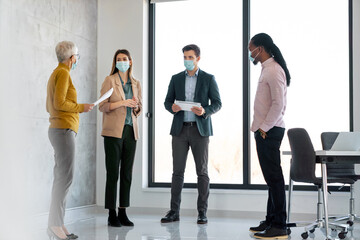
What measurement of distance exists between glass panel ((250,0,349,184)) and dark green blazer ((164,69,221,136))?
0.92 metres

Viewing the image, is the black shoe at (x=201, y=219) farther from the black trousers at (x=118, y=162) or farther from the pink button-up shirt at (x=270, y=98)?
the pink button-up shirt at (x=270, y=98)

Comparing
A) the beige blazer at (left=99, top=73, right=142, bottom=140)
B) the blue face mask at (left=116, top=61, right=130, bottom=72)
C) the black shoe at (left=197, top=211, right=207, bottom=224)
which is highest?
the blue face mask at (left=116, top=61, right=130, bottom=72)

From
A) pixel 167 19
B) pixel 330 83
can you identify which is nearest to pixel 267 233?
pixel 330 83

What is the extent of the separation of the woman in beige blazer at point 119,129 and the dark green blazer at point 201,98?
44 cm

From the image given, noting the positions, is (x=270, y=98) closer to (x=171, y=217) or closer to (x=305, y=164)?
(x=305, y=164)

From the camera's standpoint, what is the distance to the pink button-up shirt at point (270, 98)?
3627mm

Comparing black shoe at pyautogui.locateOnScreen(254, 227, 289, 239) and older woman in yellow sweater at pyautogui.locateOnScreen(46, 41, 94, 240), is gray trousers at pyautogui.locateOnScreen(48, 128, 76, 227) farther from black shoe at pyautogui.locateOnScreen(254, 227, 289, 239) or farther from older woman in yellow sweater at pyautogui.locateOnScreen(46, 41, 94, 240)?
black shoe at pyautogui.locateOnScreen(254, 227, 289, 239)

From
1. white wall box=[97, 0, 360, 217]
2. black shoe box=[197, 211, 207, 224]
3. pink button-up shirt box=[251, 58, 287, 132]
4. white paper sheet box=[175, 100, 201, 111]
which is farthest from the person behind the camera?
white wall box=[97, 0, 360, 217]

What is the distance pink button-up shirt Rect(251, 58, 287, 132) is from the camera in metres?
3.63

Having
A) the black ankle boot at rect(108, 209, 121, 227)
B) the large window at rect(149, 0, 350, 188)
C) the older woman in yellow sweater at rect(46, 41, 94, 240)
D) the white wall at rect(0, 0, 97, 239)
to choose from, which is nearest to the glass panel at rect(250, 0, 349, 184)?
the large window at rect(149, 0, 350, 188)

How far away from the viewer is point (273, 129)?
12.0 ft

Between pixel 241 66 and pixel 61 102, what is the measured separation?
2567 millimetres

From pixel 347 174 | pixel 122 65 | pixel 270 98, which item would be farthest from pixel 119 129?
pixel 347 174

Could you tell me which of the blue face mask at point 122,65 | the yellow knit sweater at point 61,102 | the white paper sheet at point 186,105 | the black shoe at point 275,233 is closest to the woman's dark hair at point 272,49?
the white paper sheet at point 186,105
